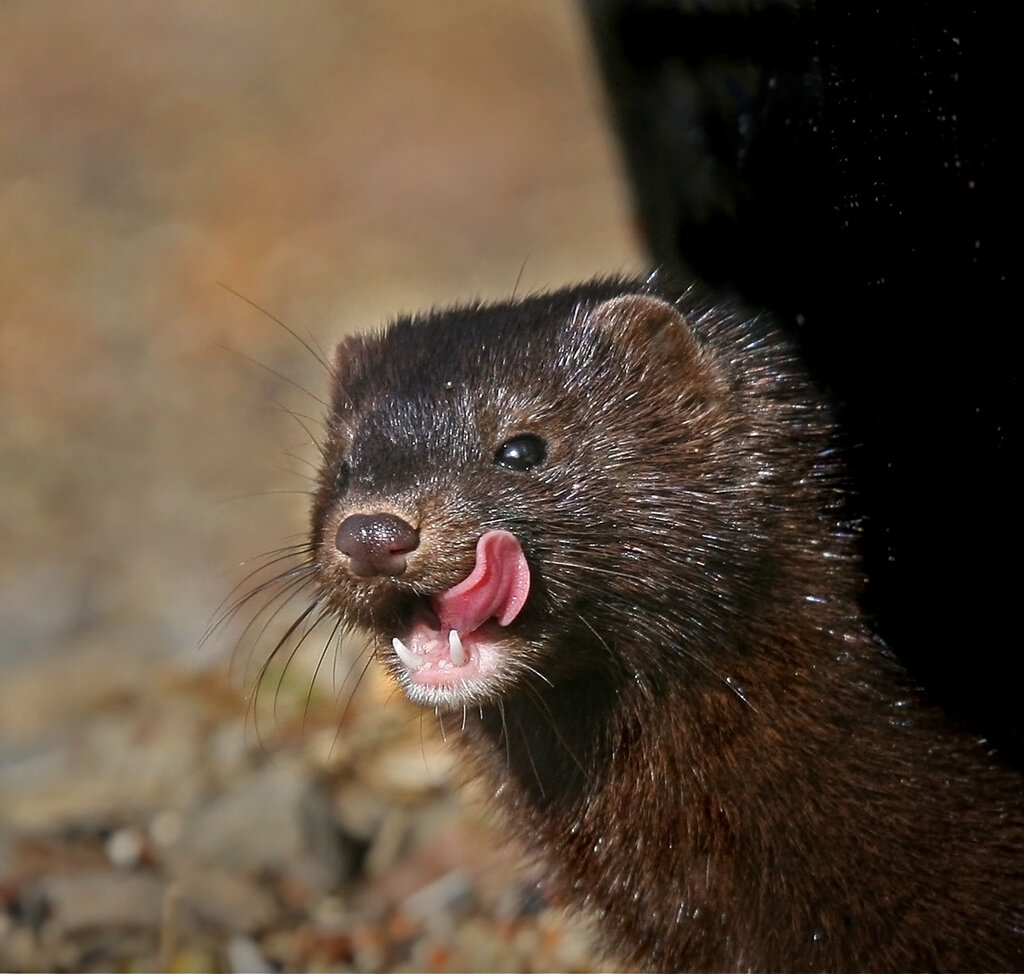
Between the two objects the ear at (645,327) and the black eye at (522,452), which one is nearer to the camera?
the black eye at (522,452)

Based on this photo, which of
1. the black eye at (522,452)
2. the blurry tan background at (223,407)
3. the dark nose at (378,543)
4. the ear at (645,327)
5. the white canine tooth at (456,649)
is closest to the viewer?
the dark nose at (378,543)

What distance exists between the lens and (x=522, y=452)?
2.97 metres

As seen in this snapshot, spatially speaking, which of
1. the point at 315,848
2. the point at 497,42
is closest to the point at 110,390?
the point at 497,42

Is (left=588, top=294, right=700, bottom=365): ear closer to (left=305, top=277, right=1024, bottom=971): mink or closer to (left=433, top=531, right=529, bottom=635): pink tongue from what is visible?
(left=305, top=277, right=1024, bottom=971): mink

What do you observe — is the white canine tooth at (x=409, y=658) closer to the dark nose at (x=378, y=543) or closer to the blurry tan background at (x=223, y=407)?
the dark nose at (x=378, y=543)

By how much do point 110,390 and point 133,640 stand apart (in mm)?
1518

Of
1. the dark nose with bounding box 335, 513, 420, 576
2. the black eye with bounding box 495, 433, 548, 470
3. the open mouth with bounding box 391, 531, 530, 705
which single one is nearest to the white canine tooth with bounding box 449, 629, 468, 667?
the open mouth with bounding box 391, 531, 530, 705

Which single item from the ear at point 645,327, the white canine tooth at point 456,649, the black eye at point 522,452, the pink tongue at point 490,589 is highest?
the ear at point 645,327

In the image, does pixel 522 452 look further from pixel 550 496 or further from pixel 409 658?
pixel 409 658

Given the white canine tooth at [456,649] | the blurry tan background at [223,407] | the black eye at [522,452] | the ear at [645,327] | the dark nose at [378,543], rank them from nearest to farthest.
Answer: the dark nose at [378,543] < the white canine tooth at [456,649] < the black eye at [522,452] < the ear at [645,327] < the blurry tan background at [223,407]

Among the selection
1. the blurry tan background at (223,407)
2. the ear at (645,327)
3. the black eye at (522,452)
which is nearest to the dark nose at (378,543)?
the black eye at (522,452)

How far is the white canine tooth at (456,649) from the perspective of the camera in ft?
9.16

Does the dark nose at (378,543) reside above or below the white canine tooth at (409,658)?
above

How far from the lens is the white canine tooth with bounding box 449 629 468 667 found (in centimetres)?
279
